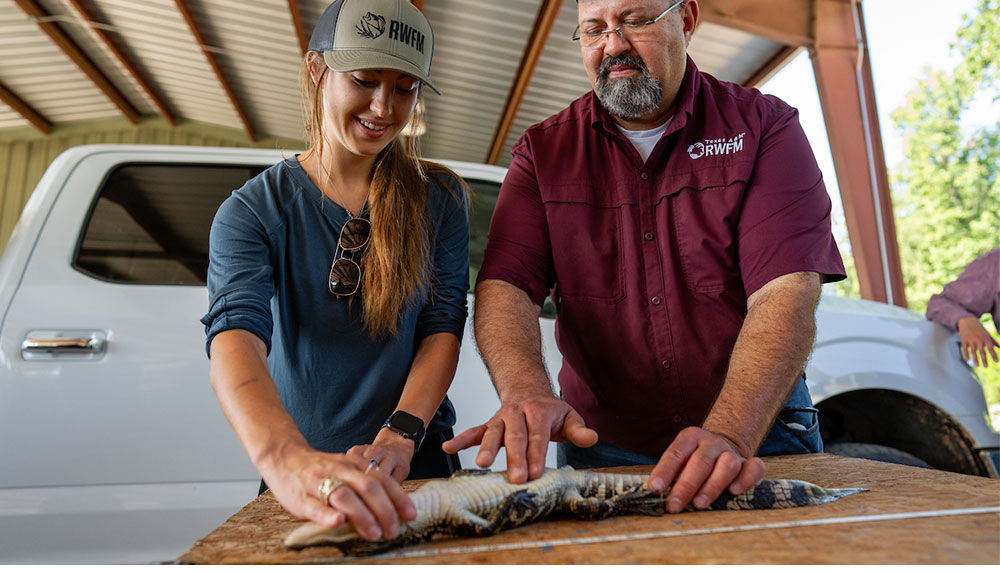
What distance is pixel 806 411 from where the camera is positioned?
69.0 inches

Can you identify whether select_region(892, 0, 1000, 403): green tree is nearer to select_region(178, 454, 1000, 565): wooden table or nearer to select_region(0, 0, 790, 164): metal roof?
select_region(0, 0, 790, 164): metal roof

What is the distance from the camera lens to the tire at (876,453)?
283cm

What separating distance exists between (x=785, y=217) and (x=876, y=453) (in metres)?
1.70

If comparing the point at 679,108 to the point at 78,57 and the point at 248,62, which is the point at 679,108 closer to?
the point at 248,62

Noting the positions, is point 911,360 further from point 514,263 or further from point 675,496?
point 675,496

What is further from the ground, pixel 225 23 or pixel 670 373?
pixel 225 23

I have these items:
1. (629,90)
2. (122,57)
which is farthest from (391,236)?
(122,57)

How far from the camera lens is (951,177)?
63.2 feet

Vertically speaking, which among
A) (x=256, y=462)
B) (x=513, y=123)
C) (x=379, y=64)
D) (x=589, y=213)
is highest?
(x=513, y=123)

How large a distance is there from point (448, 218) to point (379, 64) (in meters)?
0.42

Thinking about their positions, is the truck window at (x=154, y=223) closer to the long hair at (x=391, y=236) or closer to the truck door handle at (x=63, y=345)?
the truck door handle at (x=63, y=345)

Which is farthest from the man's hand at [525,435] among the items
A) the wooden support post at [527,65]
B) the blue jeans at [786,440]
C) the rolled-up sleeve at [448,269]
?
the wooden support post at [527,65]
